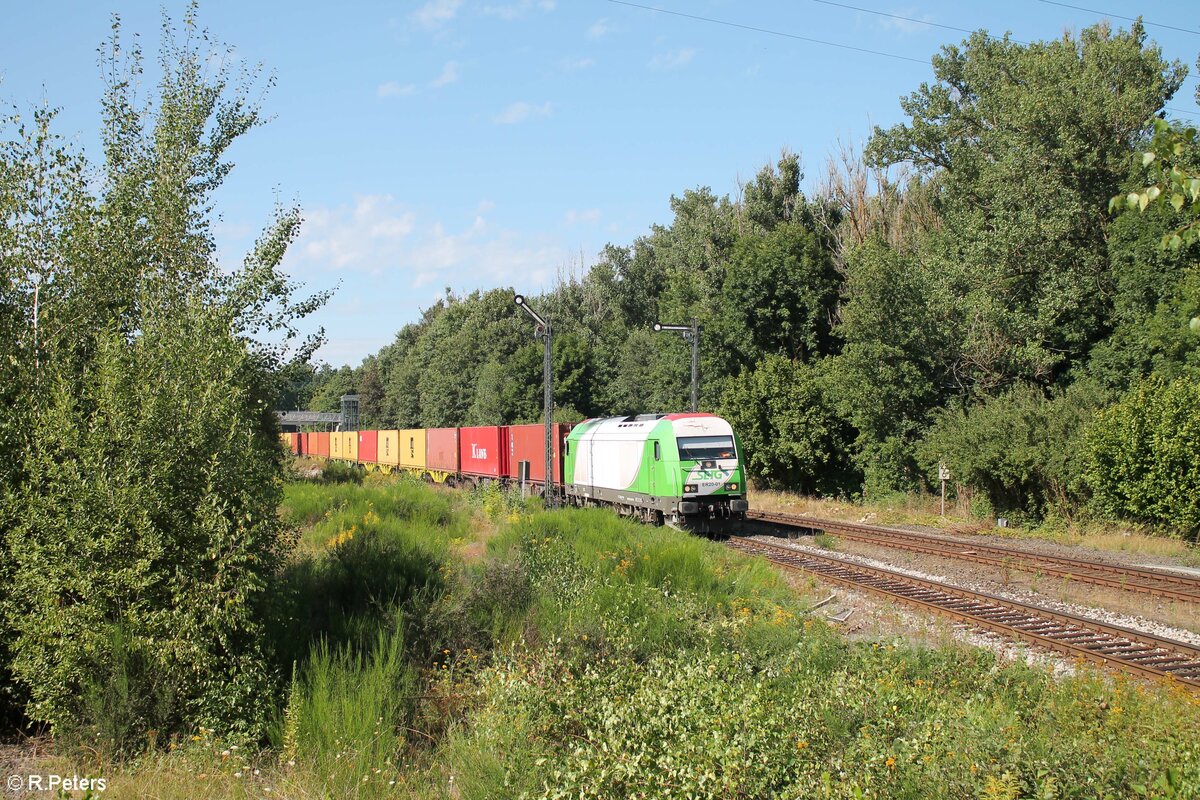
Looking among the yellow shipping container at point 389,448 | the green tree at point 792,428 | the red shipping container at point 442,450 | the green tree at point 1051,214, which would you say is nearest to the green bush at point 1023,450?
the green tree at point 1051,214

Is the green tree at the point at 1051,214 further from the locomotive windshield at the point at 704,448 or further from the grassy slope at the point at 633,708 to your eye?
the grassy slope at the point at 633,708

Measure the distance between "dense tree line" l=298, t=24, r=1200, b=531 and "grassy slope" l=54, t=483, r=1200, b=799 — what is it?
4.30 meters

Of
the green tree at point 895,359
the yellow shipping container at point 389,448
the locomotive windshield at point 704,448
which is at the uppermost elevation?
the green tree at point 895,359

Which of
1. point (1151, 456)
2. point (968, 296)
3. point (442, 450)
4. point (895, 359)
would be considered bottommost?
point (442, 450)

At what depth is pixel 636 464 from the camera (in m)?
21.6

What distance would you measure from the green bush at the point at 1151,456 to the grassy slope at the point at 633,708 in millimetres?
12975

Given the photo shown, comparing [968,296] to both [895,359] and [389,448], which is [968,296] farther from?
[389,448]

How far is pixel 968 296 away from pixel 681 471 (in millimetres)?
15878

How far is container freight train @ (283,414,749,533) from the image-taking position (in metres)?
19.5

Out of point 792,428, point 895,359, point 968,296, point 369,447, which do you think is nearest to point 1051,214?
point 968,296

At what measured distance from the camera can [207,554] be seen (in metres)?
7.11

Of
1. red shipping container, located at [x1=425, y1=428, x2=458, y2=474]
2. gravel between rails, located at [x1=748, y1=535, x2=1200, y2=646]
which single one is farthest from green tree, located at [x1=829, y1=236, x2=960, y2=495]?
red shipping container, located at [x1=425, y1=428, x2=458, y2=474]

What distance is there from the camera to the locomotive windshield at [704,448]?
19.7 meters

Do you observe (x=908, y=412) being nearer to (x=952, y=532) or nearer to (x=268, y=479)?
(x=952, y=532)
